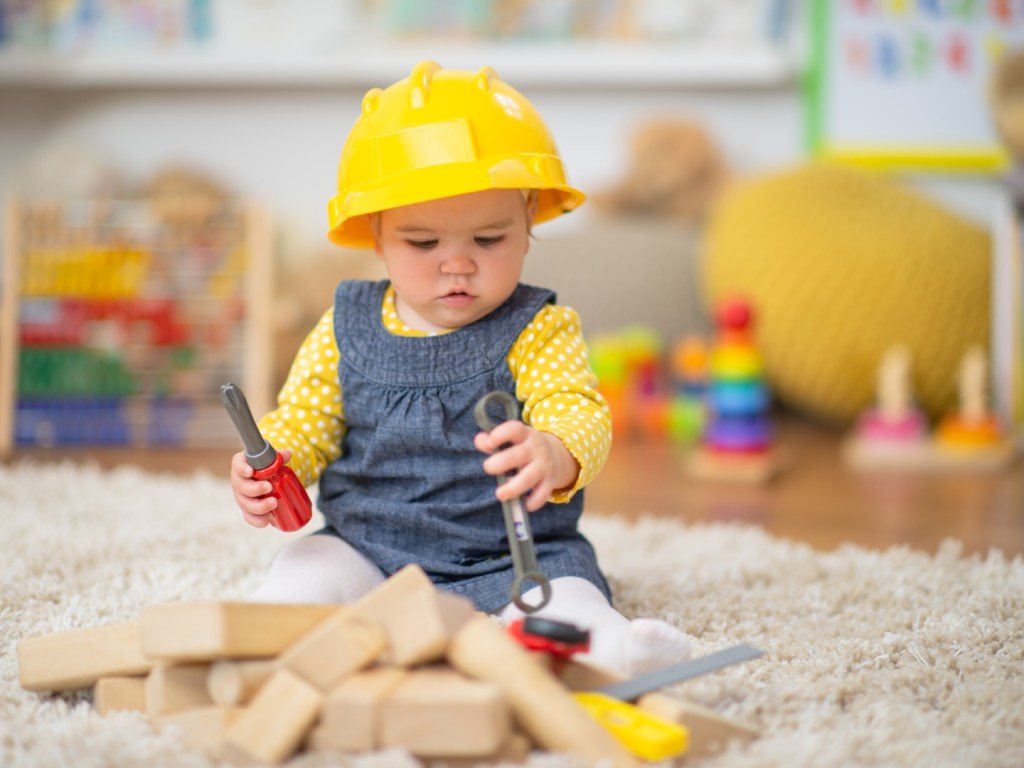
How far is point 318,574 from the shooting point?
86cm

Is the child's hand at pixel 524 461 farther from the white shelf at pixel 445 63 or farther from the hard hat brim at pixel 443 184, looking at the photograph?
the white shelf at pixel 445 63

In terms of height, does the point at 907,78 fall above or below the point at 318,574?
above

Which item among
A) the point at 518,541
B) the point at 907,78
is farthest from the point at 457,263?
the point at 907,78

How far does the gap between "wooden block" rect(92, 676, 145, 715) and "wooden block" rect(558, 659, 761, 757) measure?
0.83ft

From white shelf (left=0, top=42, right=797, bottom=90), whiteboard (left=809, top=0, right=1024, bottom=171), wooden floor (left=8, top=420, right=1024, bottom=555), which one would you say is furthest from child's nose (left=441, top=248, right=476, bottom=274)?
whiteboard (left=809, top=0, right=1024, bottom=171)

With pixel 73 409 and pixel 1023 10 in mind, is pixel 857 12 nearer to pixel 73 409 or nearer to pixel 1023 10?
pixel 1023 10

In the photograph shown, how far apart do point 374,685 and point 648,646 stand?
186 mm

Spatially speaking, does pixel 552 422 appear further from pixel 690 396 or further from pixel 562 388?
pixel 690 396

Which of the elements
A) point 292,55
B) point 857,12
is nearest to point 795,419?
point 857,12

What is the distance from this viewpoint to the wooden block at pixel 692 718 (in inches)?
25.4

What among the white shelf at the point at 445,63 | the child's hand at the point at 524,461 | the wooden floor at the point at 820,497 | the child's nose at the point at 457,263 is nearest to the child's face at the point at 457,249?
the child's nose at the point at 457,263

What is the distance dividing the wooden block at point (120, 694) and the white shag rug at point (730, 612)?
0.02 m

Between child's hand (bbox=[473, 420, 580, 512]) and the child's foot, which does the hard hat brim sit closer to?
child's hand (bbox=[473, 420, 580, 512])

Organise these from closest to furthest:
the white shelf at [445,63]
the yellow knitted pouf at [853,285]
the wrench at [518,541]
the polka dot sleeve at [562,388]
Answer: the wrench at [518,541] < the polka dot sleeve at [562,388] < the yellow knitted pouf at [853,285] < the white shelf at [445,63]
